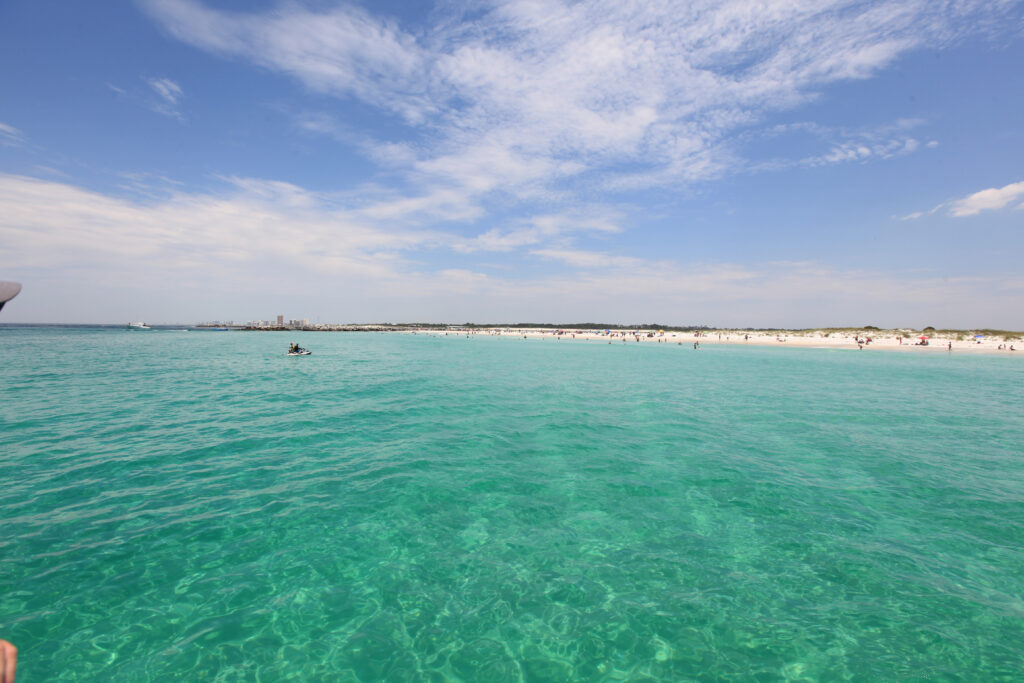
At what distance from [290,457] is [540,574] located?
428 inches

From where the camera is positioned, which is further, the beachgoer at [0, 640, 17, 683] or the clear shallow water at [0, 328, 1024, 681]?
the clear shallow water at [0, 328, 1024, 681]

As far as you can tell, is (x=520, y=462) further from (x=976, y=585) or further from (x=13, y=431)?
(x=13, y=431)

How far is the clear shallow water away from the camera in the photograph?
6.58m

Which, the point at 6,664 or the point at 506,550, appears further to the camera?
the point at 506,550

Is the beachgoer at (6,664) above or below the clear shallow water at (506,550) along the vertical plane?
above

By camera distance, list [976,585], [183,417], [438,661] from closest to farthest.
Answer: [438,661] < [976,585] < [183,417]

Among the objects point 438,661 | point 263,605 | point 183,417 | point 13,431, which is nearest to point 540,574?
point 438,661

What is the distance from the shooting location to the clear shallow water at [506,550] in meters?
6.58

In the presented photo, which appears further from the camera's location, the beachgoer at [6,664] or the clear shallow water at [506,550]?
the clear shallow water at [506,550]

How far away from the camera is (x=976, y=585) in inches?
320

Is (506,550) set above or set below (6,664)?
below

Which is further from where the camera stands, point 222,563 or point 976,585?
point 222,563

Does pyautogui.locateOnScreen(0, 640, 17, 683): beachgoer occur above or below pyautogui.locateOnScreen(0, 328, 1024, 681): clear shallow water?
above

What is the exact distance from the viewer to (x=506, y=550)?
9.27m
